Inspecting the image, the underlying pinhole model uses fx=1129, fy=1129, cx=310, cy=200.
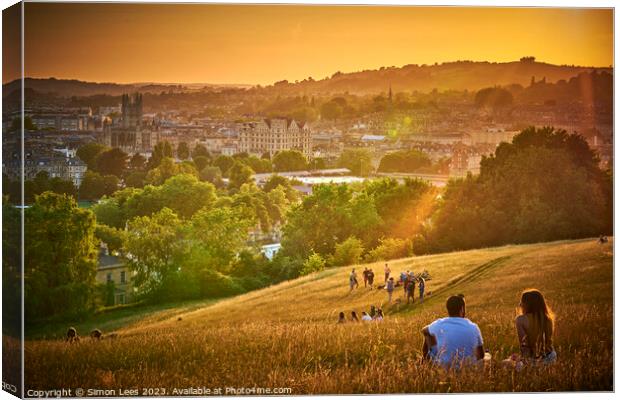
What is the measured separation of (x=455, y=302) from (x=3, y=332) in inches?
213

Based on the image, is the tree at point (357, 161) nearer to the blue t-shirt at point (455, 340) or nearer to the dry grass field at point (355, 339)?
the dry grass field at point (355, 339)

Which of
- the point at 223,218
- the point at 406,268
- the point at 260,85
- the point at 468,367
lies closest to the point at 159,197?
the point at 223,218

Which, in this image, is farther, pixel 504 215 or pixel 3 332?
pixel 504 215

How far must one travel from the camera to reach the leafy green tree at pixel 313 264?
568 inches

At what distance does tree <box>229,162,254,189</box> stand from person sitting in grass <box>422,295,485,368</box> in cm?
346

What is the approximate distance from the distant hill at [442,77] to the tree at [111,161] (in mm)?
2267

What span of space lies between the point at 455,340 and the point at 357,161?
337 cm

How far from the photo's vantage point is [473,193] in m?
14.5

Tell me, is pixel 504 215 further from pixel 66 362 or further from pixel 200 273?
pixel 66 362

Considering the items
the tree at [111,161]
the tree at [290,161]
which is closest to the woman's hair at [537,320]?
the tree at [290,161]

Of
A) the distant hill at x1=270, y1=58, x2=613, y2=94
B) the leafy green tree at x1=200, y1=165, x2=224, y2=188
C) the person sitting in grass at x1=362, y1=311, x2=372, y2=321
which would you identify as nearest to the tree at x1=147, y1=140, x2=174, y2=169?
the leafy green tree at x1=200, y1=165, x2=224, y2=188

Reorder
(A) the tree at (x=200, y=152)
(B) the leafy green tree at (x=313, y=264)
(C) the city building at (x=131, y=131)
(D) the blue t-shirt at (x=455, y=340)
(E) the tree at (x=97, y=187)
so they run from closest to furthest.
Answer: (D) the blue t-shirt at (x=455, y=340) → (E) the tree at (x=97, y=187) → (C) the city building at (x=131, y=131) → (A) the tree at (x=200, y=152) → (B) the leafy green tree at (x=313, y=264)

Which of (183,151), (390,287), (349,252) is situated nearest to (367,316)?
(390,287)

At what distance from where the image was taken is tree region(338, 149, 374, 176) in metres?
14.5
